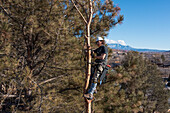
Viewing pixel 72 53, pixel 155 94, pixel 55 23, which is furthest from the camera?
pixel 155 94

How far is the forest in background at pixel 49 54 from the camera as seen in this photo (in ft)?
12.0

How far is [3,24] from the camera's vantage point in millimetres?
3332

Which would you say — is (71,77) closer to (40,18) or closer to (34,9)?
(40,18)

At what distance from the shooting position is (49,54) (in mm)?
4676

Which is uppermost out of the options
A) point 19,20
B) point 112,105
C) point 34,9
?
point 34,9

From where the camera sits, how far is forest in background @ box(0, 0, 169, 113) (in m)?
3.64

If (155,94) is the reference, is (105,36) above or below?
above

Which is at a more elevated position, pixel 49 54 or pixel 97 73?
pixel 49 54

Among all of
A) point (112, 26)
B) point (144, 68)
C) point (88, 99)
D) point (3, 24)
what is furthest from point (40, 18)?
point (144, 68)

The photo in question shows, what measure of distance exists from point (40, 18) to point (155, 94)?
1810 centimetres

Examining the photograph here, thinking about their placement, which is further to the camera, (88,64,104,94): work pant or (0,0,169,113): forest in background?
(0,0,169,113): forest in background

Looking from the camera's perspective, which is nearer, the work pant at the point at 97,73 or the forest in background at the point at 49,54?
the work pant at the point at 97,73

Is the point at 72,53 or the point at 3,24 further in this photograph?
the point at 72,53

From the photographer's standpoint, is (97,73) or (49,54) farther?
(49,54)
